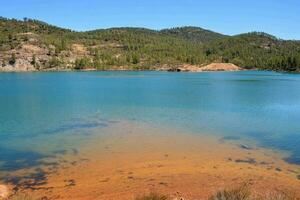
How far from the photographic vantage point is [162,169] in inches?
755

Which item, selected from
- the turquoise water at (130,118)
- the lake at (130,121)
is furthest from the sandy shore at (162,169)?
the turquoise water at (130,118)

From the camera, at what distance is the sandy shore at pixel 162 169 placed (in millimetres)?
16078

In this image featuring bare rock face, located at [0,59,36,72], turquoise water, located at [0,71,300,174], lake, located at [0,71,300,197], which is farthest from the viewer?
bare rock face, located at [0,59,36,72]

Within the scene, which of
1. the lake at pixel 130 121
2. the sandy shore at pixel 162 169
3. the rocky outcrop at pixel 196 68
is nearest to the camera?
the sandy shore at pixel 162 169

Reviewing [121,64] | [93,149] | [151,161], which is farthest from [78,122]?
[121,64]

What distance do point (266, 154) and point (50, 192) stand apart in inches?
477

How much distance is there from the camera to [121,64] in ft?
616

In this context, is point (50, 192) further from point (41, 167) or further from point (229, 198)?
point (229, 198)

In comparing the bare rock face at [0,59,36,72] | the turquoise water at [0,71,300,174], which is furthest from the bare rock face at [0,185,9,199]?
the bare rock face at [0,59,36,72]

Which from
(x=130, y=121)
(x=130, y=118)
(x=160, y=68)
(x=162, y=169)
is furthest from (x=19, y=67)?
(x=162, y=169)

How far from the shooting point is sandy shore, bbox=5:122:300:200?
16.1 m

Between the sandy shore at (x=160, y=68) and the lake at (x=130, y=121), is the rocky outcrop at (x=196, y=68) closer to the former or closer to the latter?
the sandy shore at (x=160, y=68)

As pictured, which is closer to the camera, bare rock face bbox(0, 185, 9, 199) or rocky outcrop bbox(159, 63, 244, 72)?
bare rock face bbox(0, 185, 9, 199)

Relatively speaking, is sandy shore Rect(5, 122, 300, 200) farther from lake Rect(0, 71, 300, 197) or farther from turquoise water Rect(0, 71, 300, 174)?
turquoise water Rect(0, 71, 300, 174)
